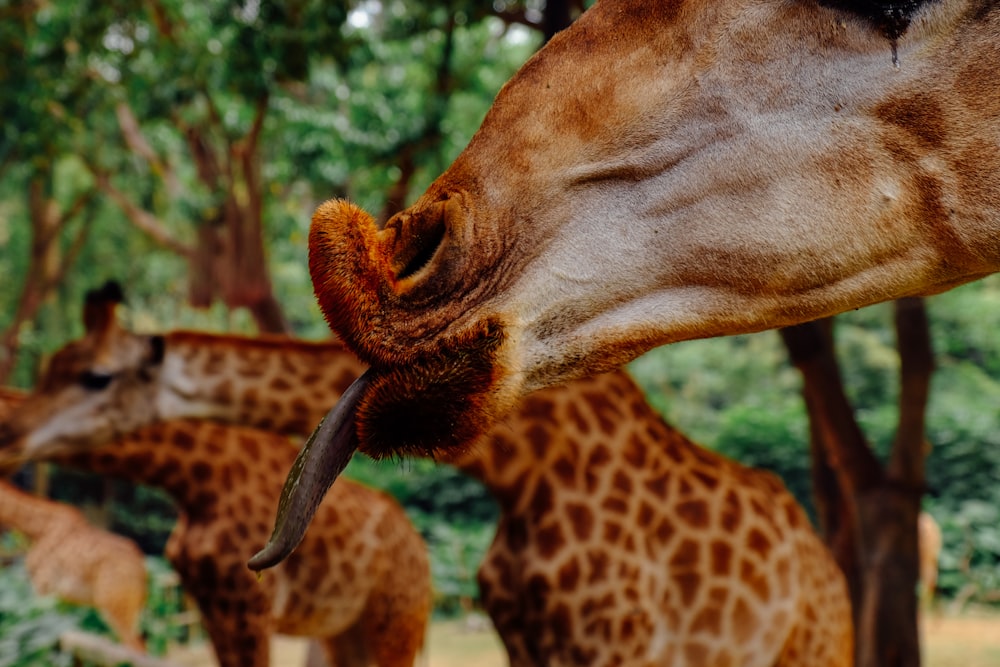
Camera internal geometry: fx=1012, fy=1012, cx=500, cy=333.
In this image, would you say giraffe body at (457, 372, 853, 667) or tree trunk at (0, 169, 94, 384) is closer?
giraffe body at (457, 372, 853, 667)

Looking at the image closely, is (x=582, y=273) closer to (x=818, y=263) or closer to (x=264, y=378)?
(x=818, y=263)

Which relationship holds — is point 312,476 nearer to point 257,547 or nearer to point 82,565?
point 257,547

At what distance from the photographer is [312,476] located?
130cm

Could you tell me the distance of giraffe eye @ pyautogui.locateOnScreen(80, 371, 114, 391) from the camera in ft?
13.7

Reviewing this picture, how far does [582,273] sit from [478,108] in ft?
31.0

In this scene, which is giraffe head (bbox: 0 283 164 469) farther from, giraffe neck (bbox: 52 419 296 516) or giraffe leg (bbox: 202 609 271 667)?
giraffe leg (bbox: 202 609 271 667)

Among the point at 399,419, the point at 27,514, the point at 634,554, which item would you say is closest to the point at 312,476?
the point at 399,419

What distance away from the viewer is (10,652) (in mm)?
5141

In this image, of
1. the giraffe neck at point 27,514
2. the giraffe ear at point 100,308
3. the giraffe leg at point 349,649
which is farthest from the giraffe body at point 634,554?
the giraffe neck at point 27,514

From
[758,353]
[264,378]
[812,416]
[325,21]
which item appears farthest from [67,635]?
[758,353]

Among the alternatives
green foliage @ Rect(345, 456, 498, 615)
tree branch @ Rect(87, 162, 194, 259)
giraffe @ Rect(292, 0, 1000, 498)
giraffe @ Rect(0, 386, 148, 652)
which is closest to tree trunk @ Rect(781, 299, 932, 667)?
giraffe @ Rect(292, 0, 1000, 498)

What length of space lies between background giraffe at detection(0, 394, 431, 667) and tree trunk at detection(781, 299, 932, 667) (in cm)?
224

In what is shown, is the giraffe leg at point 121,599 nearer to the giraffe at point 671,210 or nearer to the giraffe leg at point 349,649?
the giraffe leg at point 349,649

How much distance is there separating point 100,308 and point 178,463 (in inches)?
36.5
